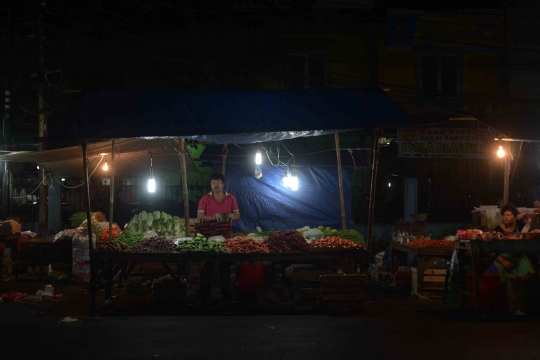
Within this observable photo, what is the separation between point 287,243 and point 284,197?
8.07 m

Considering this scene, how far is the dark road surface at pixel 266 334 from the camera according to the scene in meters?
8.05

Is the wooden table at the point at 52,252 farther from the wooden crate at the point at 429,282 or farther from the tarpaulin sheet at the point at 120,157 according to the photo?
the wooden crate at the point at 429,282

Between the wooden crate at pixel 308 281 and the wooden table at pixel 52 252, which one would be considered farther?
the wooden table at pixel 52 252

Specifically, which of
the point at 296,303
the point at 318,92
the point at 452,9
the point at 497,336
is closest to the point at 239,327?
the point at 296,303

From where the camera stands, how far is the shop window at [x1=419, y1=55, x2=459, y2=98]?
2211 cm

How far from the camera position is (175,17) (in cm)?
2328

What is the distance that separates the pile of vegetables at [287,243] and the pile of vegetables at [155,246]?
1.72 metres

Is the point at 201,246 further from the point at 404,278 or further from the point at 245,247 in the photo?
the point at 404,278

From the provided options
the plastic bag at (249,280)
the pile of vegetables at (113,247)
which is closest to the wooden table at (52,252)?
the pile of vegetables at (113,247)

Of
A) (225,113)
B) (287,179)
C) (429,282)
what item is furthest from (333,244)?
(287,179)

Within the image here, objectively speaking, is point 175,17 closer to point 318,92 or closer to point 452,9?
point 452,9

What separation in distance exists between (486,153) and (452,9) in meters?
6.78

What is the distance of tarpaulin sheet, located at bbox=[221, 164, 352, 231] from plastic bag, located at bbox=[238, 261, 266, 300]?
7131mm

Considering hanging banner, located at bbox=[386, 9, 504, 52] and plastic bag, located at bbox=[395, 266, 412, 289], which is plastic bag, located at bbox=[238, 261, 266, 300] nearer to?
plastic bag, located at bbox=[395, 266, 412, 289]
